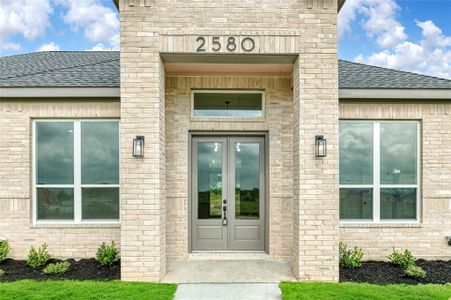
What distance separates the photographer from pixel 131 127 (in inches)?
218

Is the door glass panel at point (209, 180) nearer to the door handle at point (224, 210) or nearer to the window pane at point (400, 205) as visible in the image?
the door handle at point (224, 210)

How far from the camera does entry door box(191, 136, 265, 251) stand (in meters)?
7.00

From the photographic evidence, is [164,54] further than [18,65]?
No

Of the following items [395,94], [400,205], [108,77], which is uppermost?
[108,77]

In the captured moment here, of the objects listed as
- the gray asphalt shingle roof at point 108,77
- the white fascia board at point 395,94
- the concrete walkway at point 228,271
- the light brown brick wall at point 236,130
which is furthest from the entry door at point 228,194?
the gray asphalt shingle roof at point 108,77

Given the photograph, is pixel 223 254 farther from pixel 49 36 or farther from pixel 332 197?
pixel 49 36

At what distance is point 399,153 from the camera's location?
6.95m

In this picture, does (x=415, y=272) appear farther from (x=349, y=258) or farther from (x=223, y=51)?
(x=223, y=51)

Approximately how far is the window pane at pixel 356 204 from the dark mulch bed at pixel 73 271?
4.76 metres

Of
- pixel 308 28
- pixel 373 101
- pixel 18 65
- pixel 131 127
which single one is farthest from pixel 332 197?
pixel 18 65

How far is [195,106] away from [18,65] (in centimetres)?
611

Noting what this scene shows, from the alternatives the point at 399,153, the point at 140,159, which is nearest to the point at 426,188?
the point at 399,153

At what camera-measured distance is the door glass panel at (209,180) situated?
706cm

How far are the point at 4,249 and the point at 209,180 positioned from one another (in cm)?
434
